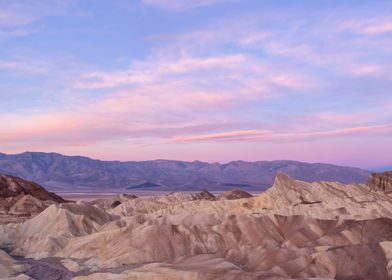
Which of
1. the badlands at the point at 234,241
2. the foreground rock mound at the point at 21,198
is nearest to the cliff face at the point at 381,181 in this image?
the badlands at the point at 234,241

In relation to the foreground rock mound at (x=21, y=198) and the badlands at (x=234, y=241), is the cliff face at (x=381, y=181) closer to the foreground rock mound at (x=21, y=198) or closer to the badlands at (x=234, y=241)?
the badlands at (x=234, y=241)

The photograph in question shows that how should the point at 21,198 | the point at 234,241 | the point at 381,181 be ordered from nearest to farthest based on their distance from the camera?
the point at 234,241 → the point at 381,181 → the point at 21,198

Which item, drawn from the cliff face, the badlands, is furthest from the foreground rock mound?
A: the cliff face

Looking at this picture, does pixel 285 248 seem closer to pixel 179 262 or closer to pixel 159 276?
pixel 179 262

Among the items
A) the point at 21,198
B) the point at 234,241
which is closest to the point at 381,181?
the point at 234,241

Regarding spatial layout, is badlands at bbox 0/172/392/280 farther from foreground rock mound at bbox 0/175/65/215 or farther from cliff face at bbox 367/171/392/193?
foreground rock mound at bbox 0/175/65/215

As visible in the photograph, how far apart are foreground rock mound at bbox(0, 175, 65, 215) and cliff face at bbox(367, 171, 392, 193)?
6045 centimetres

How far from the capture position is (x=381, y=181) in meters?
64.5

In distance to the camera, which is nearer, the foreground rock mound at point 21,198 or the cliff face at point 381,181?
the cliff face at point 381,181

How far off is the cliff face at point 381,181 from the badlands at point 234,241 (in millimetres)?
117

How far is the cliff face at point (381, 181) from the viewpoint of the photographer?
208ft

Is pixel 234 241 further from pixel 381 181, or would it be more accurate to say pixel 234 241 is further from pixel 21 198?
pixel 21 198

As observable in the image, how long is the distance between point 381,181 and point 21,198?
70.4m

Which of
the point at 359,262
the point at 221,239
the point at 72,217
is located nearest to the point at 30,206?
the point at 72,217
